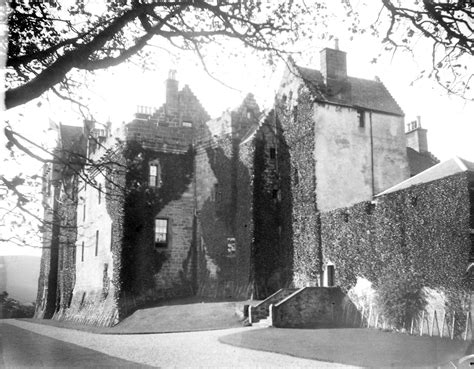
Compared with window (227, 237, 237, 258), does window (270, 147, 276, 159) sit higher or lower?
higher

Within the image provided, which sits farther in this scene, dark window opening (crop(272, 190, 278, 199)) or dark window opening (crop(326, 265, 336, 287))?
dark window opening (crop(272, 190, 278, 199))

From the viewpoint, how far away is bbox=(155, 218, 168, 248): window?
27.8m

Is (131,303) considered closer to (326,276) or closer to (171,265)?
(171,265)

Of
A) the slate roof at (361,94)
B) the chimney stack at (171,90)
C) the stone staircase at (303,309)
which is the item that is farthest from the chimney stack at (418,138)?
the stone staircase at (303,309)

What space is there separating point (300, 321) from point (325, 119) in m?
10.8

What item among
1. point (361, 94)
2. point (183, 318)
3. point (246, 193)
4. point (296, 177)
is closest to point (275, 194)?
point (296, 177)

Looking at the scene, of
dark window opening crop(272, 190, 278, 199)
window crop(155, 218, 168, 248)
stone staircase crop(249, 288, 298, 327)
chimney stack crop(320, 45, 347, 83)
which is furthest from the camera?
window crop(155, 218, 168, 248)

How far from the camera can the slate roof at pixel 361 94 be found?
2681 centimetres

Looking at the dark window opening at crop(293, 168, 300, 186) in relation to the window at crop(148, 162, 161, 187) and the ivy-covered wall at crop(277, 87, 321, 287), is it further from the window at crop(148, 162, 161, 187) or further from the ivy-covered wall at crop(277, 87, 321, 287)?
the window at crop(148, 162, 161, 187)

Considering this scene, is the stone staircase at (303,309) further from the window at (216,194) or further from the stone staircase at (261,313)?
the window at (216,194)

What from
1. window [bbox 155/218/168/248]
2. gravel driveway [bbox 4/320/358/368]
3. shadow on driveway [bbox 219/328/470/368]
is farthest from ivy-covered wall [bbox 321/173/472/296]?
window [bbox 155/218/168/248]

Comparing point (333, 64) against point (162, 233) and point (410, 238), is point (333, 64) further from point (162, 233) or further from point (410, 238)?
point (162, 233)

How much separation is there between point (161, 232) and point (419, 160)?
18.3 meters

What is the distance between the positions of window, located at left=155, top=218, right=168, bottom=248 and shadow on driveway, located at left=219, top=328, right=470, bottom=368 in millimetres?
11001
